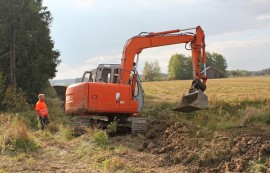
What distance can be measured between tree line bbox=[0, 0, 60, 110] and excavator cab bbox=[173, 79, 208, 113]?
1774cm

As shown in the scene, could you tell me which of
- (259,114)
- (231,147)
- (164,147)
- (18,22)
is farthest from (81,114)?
(18,22)

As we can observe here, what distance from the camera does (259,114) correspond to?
53.2 feet

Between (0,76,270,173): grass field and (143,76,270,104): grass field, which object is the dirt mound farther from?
(143,76,270,104): grass field

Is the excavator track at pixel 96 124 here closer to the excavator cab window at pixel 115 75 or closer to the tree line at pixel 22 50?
the excavator cab window at pixel 115 75

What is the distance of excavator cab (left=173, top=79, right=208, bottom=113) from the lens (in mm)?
12609

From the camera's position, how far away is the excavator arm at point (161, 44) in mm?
13914

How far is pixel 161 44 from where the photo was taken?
14445 millimetres

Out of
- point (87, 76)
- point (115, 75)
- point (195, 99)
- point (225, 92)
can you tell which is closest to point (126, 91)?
point (115, 75)

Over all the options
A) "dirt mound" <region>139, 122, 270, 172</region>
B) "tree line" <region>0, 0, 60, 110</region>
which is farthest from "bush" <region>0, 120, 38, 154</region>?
"tree line" <region>0, 0, 60, 110</region>

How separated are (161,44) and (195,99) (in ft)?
8.93

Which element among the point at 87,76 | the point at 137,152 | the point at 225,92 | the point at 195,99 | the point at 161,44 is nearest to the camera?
the point at 137,152

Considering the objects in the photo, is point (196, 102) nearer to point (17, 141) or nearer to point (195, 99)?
point (195, 99)

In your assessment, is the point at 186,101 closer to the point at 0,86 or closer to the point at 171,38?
the point at 171,38

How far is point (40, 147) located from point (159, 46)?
589 cm
